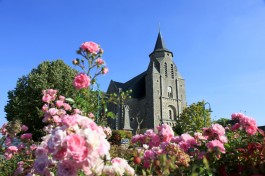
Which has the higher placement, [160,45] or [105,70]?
[160,45]

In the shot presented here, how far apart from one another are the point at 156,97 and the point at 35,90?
829 inches

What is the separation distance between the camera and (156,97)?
42375 mm

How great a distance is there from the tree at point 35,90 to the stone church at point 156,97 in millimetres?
14984

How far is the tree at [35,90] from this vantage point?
82.8 ft

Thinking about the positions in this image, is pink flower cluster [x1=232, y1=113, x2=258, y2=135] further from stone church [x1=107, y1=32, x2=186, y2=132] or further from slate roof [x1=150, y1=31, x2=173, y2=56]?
slate roof [x1=150, y1=31, x2=173, y2=56]

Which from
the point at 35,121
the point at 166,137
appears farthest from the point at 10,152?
the point at 35,121

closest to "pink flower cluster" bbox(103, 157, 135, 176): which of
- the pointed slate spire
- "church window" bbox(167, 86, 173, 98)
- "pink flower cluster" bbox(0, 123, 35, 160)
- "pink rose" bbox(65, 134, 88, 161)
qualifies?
"pink rose" bbox(65, 134, 88, 161)

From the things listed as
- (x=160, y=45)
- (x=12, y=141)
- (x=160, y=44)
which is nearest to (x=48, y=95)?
(x=12, y=141)

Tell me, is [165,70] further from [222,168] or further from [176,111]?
[222,168]

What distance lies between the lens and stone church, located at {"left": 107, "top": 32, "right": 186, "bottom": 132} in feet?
138

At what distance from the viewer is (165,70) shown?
150 feet

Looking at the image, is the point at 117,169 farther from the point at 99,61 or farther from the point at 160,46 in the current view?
the point at 160,46

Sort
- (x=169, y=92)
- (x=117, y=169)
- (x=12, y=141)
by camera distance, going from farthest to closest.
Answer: (x=169, y=92)
(x=12, y=141)
(x=117, y=169)

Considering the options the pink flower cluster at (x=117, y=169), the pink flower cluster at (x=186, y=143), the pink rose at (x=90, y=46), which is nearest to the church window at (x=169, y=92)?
the pink rose at (x=90, y=46)
